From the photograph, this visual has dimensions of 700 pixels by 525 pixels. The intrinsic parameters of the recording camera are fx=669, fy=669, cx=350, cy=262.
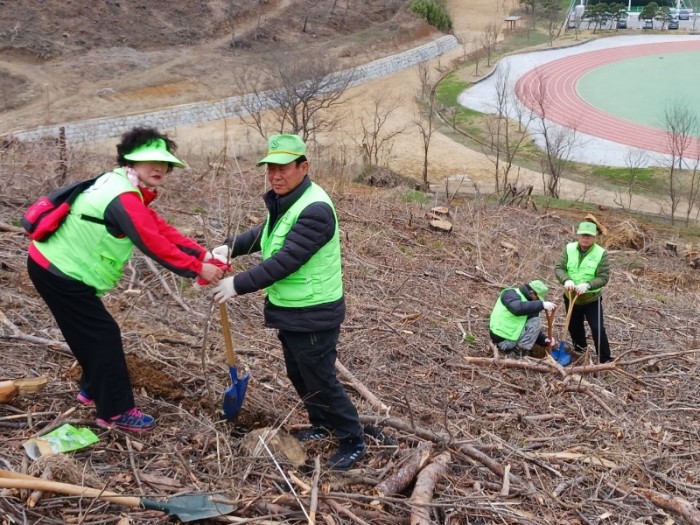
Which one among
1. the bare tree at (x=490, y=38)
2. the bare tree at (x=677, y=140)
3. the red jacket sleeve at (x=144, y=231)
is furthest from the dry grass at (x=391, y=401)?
the bare tree at (x=490, y=38)

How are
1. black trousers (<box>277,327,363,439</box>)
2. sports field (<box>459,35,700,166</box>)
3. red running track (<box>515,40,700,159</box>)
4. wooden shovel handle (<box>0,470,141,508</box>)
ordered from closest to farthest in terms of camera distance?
wooden shovel handle (<box>0,470,141,508</box>), black trousers (<box>277,327,363,439</box>), sports field (<box>459,35,700,166</box>), red running track (<box>515,40,700,159</box>)

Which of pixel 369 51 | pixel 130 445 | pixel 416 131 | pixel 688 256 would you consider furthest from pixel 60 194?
pixel 369 51

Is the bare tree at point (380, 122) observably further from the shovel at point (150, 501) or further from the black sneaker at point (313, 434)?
the shovel at point (150, 501)

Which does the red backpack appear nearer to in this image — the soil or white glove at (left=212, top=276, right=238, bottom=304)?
white glove at (left=212, top=276, right=238, bottom=304)

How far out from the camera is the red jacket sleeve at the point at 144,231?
2865 millimetres

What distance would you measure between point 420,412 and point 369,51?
34.9 metres

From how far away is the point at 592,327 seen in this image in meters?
5.85

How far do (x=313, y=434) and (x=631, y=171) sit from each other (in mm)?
22015

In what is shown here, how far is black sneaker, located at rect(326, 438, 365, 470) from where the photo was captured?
127 inches

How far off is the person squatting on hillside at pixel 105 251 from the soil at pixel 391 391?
422 millimetres

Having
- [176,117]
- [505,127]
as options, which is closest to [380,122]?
[505,127]

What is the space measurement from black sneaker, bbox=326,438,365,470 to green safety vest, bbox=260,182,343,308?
2.46 ft

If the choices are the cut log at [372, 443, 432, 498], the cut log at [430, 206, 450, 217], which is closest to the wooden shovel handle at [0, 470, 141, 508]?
the cut log at [372, 443, 432, 498]

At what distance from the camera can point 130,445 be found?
10.3 feet
